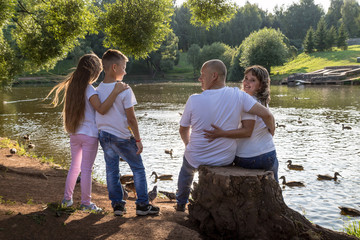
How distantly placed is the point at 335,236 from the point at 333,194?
19.6ft

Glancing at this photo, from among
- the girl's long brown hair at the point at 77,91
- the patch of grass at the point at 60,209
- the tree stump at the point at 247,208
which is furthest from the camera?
the girl's long brown hair at the point at 77,91

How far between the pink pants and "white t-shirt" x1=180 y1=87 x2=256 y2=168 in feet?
5.51

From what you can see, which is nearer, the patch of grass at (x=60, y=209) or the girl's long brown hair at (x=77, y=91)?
the patch of grass at (x=60, y=209)

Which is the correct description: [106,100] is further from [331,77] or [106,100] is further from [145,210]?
[331,77]

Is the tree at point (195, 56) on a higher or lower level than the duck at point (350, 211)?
higher

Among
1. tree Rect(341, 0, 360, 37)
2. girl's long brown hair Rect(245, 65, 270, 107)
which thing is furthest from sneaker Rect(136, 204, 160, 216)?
tree Rect(341, 0, 360, 37)

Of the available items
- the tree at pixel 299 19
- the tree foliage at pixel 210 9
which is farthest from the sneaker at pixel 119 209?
the tree at pixel 299 19

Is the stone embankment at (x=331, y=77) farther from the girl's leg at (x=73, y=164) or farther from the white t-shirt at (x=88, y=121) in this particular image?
the girl's leg at (x=73, y=164)

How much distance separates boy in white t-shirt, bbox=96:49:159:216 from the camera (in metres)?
5.61

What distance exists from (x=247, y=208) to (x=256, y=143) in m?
1.02

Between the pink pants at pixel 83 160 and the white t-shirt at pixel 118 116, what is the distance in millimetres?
394

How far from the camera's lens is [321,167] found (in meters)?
13.6

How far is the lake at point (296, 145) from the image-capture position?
1041 cm

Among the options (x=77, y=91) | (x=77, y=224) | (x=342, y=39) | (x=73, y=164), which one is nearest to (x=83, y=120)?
(x=77, y=91)
